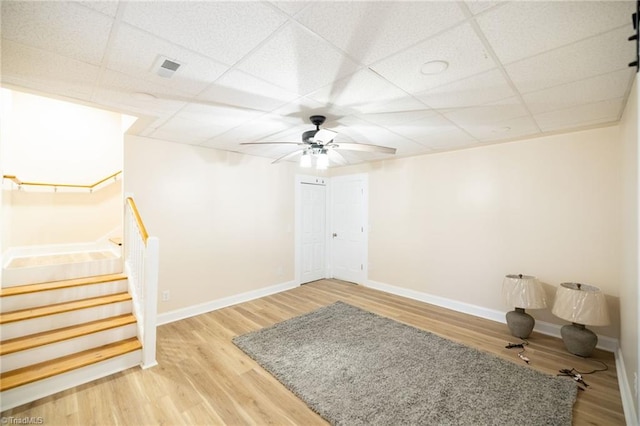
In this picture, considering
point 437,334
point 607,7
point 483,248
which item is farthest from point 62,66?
point 483,248

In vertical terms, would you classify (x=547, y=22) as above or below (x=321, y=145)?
above

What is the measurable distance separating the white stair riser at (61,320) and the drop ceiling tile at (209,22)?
2.81 meters

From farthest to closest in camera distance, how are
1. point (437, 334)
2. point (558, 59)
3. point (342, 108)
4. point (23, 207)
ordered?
point (23, 207), point (437, 334), point (342, 108), point (558, 59)

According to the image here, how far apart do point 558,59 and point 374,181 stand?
346 cm

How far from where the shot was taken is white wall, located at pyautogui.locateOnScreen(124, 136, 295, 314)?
11.3 ft

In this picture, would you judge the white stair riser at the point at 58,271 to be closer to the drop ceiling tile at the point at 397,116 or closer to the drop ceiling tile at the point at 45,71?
the drop ceiling tile at the point at 45,71

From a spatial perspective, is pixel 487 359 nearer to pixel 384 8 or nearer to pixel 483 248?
pixel 483 248

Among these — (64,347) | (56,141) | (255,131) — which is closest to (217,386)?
(64,347)

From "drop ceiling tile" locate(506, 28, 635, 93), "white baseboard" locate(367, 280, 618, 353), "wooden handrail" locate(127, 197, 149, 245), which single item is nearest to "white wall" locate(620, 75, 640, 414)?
"drop ceiling tile" locate(506, 28, 635, 93)

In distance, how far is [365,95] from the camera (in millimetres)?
2143

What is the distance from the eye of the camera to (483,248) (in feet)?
12.2

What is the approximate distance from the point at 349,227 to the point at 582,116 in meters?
3.74

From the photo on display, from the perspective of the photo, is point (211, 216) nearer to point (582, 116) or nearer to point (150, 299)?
point (150, 299)

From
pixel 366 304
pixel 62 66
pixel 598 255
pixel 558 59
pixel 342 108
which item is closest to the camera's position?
pixel 558 59
